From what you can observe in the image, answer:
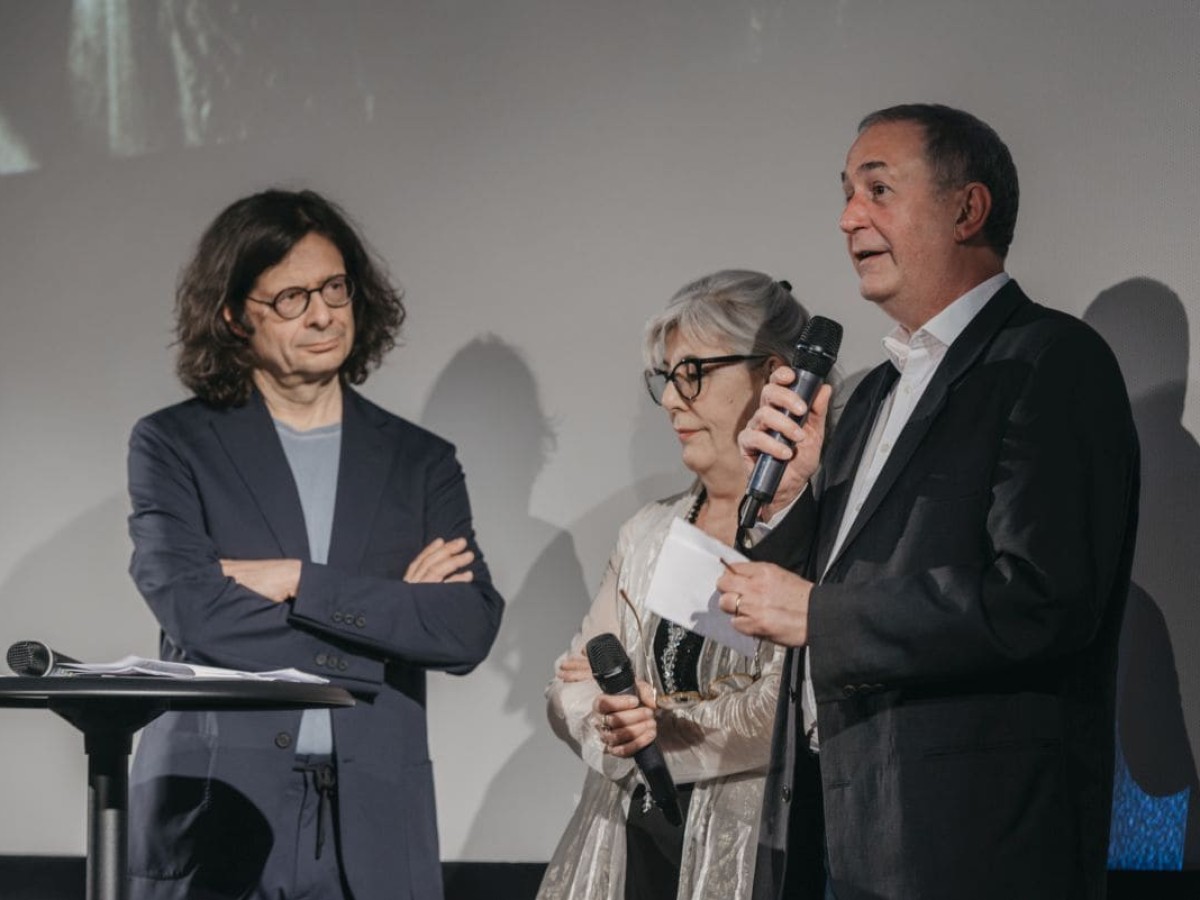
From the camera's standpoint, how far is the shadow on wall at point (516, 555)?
13.0 ft

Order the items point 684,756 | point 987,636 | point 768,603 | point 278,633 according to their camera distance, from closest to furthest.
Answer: point 987,636, point 768,603, point 684,756, point 278,633

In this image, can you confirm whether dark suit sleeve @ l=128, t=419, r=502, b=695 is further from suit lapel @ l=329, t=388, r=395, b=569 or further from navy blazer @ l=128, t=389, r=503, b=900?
suit lapel @ l=329, t=388, r=395, b=569

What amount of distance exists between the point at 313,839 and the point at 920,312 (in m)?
1.50

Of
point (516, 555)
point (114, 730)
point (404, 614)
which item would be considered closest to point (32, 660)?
point (114, 730)

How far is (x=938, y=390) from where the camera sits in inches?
91.7

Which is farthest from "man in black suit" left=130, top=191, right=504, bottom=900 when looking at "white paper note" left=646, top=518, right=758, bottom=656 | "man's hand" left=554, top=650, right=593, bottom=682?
"white paper note" left=646, top=518, right=758, bottom=656

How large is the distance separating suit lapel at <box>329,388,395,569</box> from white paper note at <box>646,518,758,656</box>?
910 millimetres

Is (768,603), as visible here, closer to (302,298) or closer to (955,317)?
(955,317)

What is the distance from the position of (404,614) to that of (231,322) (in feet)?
2.63

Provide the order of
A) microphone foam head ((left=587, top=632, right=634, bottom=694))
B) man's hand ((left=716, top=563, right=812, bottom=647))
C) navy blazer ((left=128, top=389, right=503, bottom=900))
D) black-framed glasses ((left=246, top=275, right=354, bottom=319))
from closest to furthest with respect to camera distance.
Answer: man's hand ((left=716, top=563, right=812, bottom=647)), microphone foam head ((left=587, top=632, right=634, bottom=694)), navy blazer ((left=128, top=389, right=503, bottom=900)), black-framed glasses ((left=246, top=275, right=354, bottom=319))

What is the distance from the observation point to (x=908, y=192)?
2512mm

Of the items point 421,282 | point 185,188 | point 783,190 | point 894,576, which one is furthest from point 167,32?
point 894,576

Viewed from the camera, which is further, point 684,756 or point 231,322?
point 231,322

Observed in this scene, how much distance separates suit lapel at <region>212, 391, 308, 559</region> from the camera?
10.5 feet
